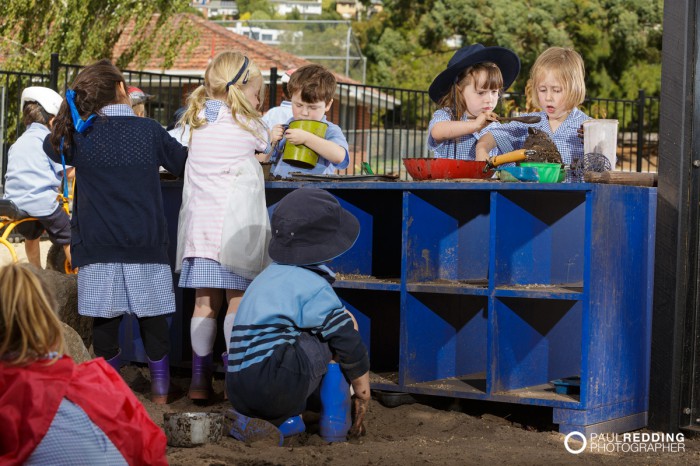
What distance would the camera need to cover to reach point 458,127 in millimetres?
5926

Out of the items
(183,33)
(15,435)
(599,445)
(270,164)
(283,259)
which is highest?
(183,33)

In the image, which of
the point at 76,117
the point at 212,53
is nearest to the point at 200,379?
the point at 76,117

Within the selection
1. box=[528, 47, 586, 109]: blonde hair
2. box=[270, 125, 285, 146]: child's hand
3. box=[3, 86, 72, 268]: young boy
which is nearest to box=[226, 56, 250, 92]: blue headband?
box=[270, 125, 285, 146]: child's hand

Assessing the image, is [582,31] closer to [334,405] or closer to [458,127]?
[458,127]

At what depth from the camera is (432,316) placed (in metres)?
5.41

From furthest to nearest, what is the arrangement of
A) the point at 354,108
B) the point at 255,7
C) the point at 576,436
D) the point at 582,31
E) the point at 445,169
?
the point at 255,7, the point at 582,31, the point at 354,108, the point at 445,169, the point at 576,436

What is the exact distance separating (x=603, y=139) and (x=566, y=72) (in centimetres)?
56

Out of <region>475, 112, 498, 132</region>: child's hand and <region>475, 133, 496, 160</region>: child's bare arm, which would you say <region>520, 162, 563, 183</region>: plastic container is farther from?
<region>475, 133, 496, 160</region>: child's bare arm

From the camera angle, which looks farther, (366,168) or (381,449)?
(366,168)

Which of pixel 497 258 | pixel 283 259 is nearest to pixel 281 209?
pixel 283 259

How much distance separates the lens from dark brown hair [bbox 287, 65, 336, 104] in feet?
20.4

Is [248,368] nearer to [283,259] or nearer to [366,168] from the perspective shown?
[283,259]

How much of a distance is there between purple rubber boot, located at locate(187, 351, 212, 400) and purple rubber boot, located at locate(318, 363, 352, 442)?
1054 millimetres

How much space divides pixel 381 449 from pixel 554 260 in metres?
1.50
